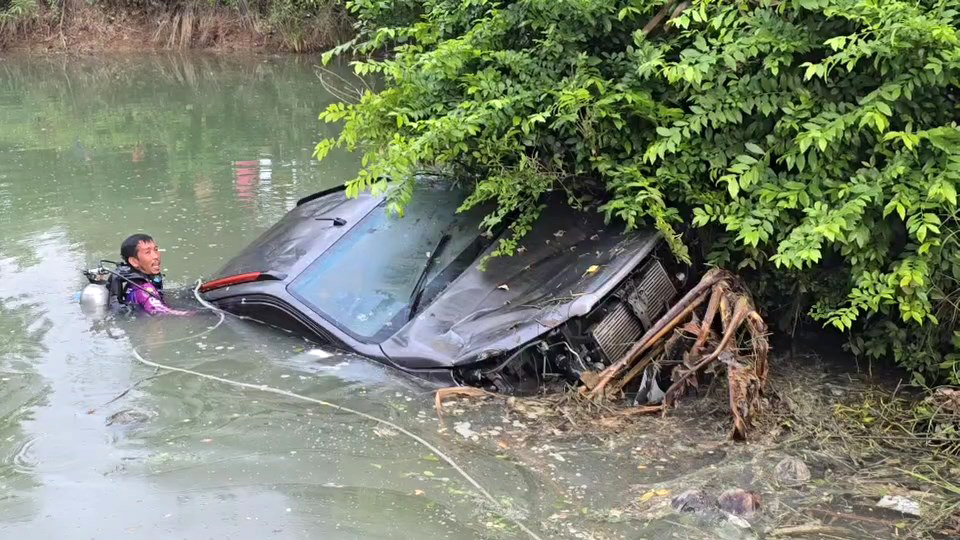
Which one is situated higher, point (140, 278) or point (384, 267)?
point (384, 267)

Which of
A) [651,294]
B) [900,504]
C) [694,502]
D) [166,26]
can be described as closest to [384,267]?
[651,294]

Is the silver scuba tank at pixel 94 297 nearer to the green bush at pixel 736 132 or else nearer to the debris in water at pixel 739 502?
the green bush at pixel 736 132

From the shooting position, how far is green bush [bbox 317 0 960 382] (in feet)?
13.7

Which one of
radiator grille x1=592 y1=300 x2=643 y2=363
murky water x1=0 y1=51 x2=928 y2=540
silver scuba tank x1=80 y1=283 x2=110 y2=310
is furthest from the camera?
silver scuba tank x1=80 y1=283 x2=110 y2=310

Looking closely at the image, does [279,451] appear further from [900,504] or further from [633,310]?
[900,504]

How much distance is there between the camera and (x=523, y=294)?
16.3 feet

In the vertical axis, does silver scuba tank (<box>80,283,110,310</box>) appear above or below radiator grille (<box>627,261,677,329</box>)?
below

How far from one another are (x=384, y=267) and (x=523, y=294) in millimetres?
981

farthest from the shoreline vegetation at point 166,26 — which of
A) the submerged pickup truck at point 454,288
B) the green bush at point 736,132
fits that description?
the green bush at point 736,132

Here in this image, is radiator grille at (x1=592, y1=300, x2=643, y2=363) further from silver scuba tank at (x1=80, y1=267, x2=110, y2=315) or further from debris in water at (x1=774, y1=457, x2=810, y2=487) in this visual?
silver scuba tank at (x1=80, y1=267, x2=110, y2=315)

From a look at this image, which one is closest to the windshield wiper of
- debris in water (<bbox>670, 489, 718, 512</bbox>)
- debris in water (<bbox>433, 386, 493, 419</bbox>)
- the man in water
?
debris in water (<bbox>433, 386, 493, 419</bbox>)

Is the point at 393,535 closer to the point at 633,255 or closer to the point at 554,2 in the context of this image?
the point at 633,255

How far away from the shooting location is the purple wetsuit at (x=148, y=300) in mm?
6156

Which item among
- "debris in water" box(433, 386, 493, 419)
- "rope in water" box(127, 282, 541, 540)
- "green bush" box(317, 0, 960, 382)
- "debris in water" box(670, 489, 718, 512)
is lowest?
"rope in water" box(127, 282, 541, 540)
